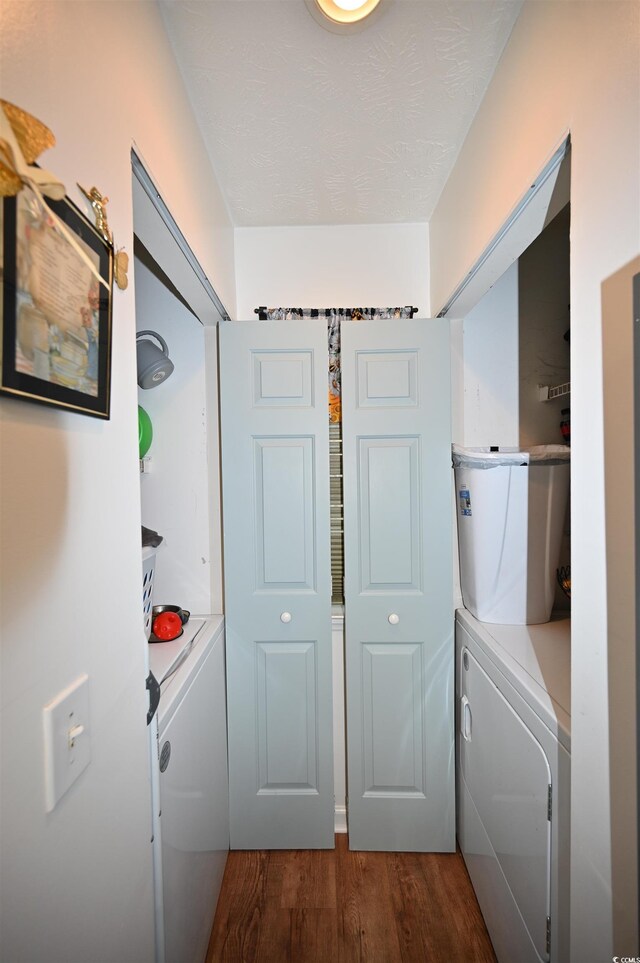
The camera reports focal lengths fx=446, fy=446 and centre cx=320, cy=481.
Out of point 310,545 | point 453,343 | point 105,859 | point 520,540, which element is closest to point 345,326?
point 453,343

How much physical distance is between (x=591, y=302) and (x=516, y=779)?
3.90 feet

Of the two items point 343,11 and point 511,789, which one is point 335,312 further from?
point 511,789

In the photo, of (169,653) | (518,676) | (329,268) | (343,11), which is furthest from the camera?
(329,268)

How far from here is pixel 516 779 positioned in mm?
1195

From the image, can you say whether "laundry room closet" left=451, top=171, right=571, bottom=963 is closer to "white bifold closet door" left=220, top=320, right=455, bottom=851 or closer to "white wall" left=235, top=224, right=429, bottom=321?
"white bifold closet door" left=220, top=320, right=455, bottom=851

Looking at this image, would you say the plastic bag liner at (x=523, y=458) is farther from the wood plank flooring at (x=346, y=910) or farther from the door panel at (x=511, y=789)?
the wood plank flooring at (x=346, y=910)

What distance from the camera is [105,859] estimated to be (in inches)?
26.9

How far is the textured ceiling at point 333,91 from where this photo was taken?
3.37ft

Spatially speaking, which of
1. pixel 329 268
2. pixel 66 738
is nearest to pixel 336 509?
pixel 329 268

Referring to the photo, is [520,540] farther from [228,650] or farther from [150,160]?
[150,160]

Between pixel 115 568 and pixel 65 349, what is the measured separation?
36 cm

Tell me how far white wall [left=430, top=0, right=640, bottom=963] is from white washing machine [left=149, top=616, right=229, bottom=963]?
0.83m

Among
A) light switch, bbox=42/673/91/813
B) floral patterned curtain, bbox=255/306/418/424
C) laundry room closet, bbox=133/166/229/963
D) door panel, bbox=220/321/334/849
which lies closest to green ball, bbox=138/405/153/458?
laundry room closet, bbox=133/166/229/963

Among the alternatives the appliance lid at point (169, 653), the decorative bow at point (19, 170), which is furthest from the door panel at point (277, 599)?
the decorative bow at point (19, 170)
